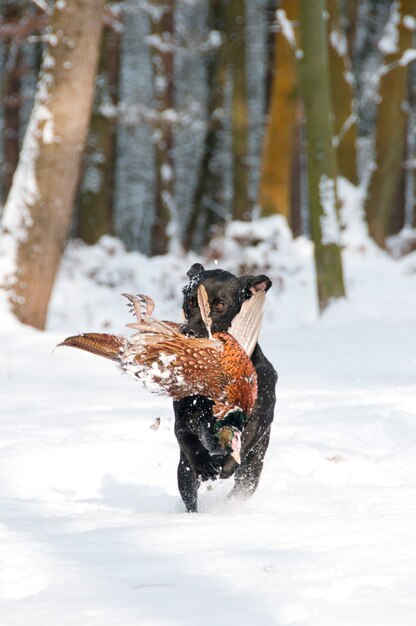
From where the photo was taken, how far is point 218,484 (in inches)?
215

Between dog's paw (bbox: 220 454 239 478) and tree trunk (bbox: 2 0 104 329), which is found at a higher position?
dog's paw (bbox: 220 454 239 478)

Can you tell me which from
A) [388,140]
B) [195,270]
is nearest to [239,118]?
[388,140]

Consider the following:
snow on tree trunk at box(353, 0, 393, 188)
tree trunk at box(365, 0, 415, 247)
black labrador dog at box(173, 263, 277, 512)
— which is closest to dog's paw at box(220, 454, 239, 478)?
black labrador dog at box(173, 263, 277, 512)

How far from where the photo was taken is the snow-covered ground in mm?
2621

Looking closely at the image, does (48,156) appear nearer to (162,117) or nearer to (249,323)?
(249,323)

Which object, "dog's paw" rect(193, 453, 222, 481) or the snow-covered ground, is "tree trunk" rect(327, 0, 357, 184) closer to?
the snow-covered ground

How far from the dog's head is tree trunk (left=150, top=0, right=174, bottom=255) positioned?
18.4 meters

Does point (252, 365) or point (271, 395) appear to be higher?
point (252, 365)

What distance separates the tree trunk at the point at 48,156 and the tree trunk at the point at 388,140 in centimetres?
951

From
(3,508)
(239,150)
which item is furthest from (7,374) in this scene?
(239,150)

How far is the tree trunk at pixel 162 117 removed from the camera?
22.7 meters

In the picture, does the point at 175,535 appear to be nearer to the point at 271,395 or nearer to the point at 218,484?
the point at 271,395

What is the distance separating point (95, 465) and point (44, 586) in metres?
2.73

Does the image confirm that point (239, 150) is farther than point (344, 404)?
Yes
